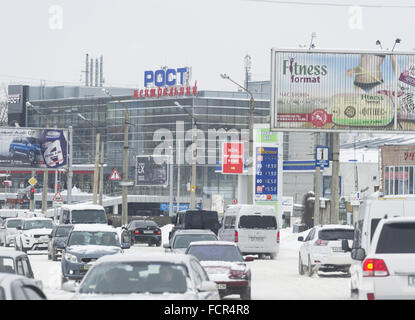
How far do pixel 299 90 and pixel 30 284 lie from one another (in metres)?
39.9

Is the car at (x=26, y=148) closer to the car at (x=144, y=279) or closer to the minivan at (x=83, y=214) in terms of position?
the minivan at (x=83, y=214)

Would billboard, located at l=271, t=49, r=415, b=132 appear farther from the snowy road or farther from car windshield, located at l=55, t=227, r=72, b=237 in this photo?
car windshield, located at l=55, t=227, r=72, b=237

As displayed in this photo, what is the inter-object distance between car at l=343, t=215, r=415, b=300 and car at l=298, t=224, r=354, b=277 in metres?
16.2

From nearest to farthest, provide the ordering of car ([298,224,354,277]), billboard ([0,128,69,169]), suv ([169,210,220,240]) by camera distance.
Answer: car ([298,224,354,277]) < suv ([169,210,220,240]) < billboard ([0,128,69,169])

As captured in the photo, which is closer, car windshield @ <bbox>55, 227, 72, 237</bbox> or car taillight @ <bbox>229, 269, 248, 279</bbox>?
car taillight @ <bbox>229, 269, 248, 279</bbox>

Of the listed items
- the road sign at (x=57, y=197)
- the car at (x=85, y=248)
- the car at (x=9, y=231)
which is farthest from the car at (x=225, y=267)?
the road sign at (x=57, y=197)

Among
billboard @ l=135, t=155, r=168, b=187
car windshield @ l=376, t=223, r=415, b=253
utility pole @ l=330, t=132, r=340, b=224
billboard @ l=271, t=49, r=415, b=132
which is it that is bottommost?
car windshield @ l=376, t=223, r=415, b=253

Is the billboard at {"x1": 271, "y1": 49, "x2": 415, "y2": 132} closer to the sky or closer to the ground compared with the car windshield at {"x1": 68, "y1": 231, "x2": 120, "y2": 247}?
closer to the sky

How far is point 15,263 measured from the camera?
16.1m

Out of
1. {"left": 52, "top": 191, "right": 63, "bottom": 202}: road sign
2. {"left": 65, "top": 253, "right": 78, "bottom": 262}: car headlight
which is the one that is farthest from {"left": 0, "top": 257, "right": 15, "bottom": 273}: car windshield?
{"left": 52, "top": 191, "right": 63, "bottom": 202}: road sign

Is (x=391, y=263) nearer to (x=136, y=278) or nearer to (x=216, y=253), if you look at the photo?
(x=136, y=278)

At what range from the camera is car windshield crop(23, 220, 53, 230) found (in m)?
48.6
